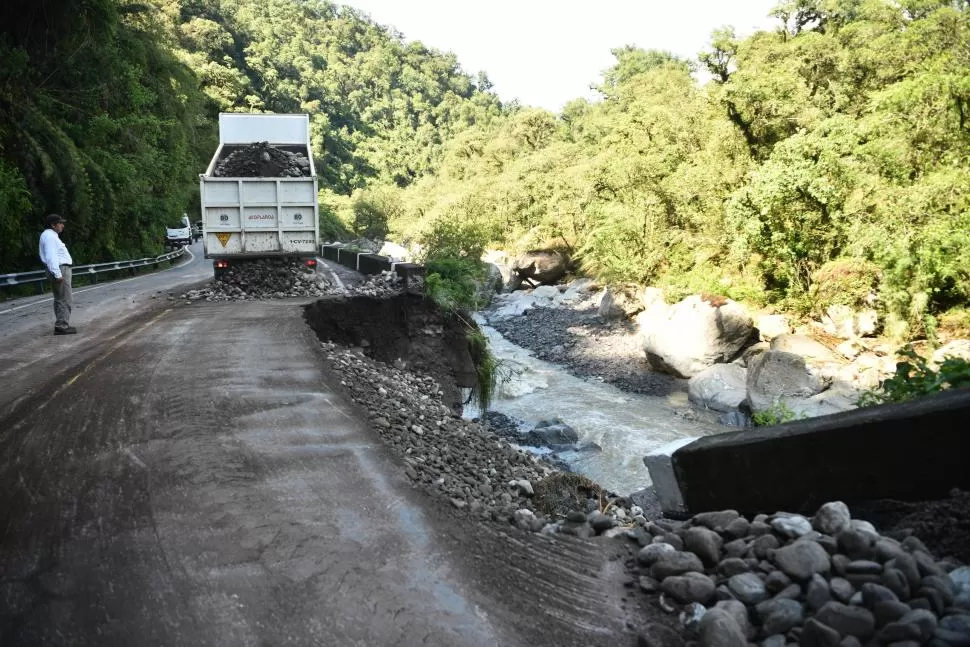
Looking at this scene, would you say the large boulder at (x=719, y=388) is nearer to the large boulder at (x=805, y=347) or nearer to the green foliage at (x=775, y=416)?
the large boulder at (x=805, y=347)

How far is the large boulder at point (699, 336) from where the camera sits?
1938 cm

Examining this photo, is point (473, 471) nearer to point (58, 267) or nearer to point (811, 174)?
point (58, 267)

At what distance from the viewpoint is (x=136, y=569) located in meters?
3.52

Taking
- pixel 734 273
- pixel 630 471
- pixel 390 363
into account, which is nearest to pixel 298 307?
pixel 390 363

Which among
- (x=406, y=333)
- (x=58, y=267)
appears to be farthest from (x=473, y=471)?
(x=58, y=267)

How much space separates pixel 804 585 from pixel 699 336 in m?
17.2

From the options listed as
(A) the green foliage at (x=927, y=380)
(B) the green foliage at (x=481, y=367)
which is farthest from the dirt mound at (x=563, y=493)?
(B) the green foliage at (x=481, y=367)

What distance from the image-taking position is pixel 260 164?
1544 centimetres

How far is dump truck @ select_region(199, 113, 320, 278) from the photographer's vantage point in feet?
47.2

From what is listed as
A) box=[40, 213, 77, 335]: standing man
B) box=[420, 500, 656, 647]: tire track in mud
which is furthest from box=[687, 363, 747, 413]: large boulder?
box=[40, 213, 77, 335]: standing man

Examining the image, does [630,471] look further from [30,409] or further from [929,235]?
[30,409]

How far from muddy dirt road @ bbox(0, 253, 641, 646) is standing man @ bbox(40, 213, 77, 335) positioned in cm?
417

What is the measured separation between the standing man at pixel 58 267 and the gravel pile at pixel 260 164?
5.28 metres

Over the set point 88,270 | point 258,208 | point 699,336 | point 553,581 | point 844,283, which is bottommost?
point 699,336
